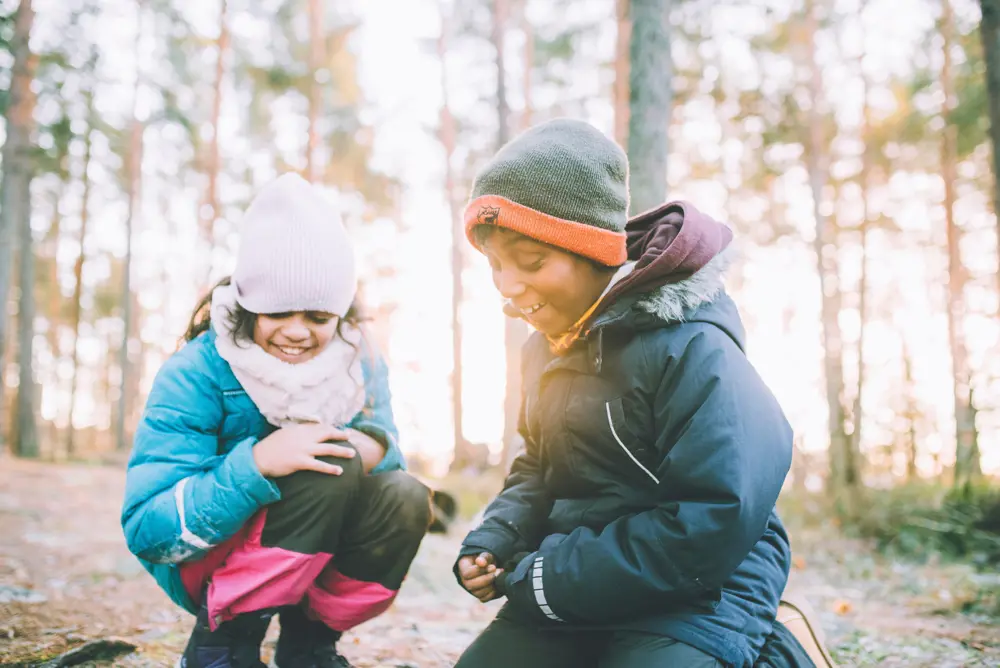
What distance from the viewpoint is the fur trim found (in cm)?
168

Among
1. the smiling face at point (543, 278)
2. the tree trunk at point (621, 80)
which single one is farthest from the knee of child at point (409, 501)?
the tree trunk at point (621, 80)

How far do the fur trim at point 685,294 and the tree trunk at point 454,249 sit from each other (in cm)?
1069

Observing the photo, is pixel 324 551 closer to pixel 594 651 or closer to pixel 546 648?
pixel 546 648

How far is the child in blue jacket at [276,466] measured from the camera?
187 cm

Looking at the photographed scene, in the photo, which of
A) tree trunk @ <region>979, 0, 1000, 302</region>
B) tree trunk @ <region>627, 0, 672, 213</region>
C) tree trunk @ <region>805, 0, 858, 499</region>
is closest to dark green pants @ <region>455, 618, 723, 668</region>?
tree trunk @ <region>627, 0, 672, 213</region>

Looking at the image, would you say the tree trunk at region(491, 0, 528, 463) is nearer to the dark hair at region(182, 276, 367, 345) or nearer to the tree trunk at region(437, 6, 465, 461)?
the tree trunk at region(437, 6, 465, 461)

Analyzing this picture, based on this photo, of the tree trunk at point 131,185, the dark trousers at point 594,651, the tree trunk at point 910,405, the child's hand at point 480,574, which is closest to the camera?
the dark trousers at point 594,651

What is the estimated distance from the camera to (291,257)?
2041mm

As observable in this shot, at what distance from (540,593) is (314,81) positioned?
11435 mm

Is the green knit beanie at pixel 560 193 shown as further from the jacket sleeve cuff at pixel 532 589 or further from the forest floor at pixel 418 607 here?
the forest floor at pixel 418 607

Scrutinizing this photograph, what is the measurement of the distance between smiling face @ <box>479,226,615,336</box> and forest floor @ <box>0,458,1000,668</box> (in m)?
1.38

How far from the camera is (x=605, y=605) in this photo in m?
1.55

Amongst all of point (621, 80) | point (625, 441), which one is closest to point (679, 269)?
point (625, 441)

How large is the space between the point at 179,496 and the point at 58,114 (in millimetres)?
12375
